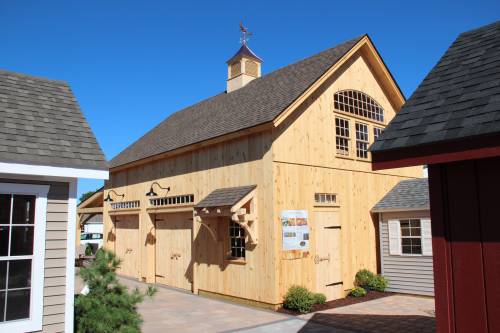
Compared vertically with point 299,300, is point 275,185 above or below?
above

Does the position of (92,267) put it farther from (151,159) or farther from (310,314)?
(151,159)

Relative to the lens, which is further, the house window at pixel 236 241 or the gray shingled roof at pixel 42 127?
the house window at pixel 236 241

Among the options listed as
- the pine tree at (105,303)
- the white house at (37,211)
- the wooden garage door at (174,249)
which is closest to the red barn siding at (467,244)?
the pine tree at (105,303)

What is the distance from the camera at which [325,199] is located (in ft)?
44.4

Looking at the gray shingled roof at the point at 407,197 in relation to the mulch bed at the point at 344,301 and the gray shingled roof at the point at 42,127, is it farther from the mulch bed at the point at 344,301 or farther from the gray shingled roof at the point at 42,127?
the gray shingled roof at the point at 42,127

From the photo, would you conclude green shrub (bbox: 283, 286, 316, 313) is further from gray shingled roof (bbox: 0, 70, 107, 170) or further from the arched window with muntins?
gray shingled roof (bbox: 0, 70, 107, 170)

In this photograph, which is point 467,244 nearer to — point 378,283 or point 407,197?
point 378,283

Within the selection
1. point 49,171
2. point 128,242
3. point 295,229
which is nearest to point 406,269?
point 295,229

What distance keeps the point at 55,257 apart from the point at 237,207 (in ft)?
18.3

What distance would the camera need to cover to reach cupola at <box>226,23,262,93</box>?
20.5 meters

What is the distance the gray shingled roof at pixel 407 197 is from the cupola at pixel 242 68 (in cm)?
848

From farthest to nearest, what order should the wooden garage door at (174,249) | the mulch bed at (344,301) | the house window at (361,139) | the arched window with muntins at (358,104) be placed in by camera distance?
the wooden garage door at (174,249) → the house window at (361,139) → the arched window with muntins at (358,104) → the mulch bed at (344,301)

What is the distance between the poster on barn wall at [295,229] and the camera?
12.0 meters

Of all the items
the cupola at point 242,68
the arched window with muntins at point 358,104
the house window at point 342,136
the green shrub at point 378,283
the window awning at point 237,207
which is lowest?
the green shrub at point 378,283
